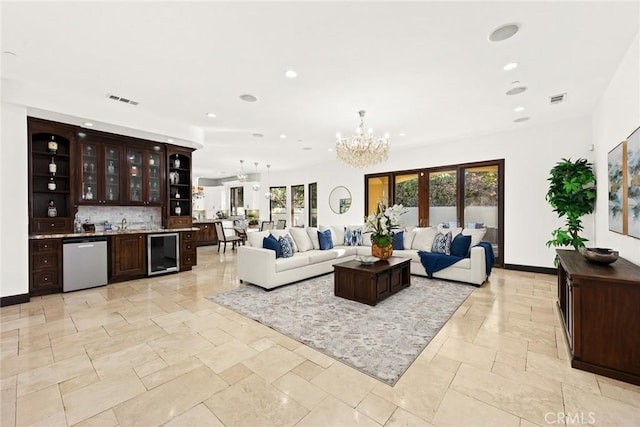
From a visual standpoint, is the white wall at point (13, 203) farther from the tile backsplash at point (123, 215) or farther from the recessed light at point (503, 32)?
the recessed light at point (503, 32)

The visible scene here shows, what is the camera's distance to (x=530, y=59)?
3021 millimetres

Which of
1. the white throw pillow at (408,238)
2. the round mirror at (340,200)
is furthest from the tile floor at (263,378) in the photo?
the round mirror at (340,200)

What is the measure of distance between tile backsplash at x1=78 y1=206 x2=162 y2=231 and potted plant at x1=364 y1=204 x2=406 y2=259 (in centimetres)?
456

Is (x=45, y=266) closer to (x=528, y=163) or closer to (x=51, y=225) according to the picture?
(x=51, y=225)

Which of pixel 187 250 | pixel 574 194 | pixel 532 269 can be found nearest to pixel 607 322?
pixel 574 194

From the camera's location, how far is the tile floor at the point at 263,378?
174 cm

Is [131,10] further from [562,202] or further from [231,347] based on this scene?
[562,202]

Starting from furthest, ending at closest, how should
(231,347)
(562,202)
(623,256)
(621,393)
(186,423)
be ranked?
(562,202), (623,256), (231,347), (621,393), (186,423)

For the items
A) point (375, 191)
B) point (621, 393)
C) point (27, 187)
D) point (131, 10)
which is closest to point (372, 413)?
point (621, 393)

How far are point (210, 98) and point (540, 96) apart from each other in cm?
488

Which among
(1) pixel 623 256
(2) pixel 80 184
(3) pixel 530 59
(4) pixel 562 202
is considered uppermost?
(3) pixel 530 59

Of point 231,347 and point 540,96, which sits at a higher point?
point 540,96

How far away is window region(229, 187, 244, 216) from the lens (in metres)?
12.9

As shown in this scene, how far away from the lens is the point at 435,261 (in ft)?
16.3
